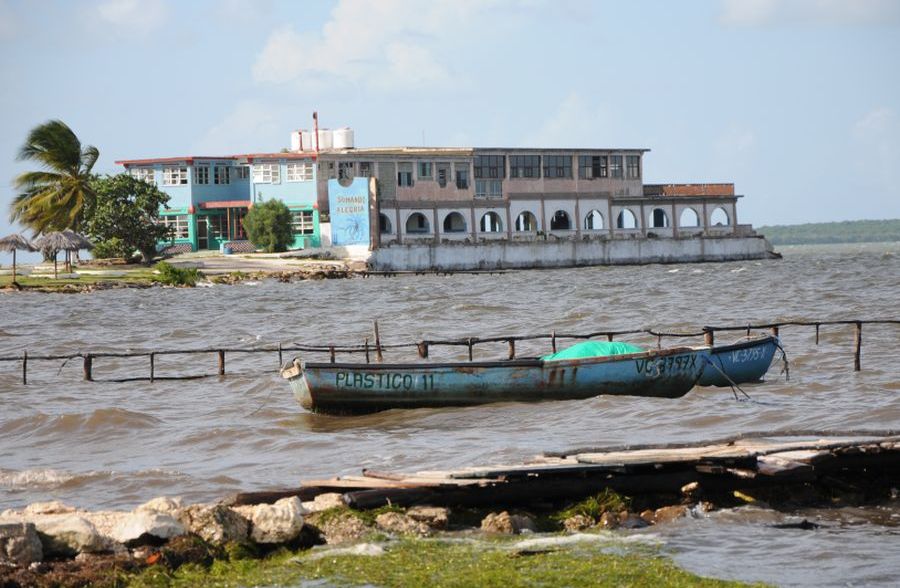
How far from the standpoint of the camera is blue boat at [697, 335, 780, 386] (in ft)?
77.4

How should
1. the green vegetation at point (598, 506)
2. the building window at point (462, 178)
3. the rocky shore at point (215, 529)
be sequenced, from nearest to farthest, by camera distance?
the rocky shore at point (215, 529) < the green vegetation at point (598, 506) < the building window at point (462, 178)

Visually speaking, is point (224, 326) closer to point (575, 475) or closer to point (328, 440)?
point (328, 440)

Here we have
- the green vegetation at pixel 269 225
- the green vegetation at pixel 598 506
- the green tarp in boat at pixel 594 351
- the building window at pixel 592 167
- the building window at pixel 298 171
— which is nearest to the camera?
the green vegetation at pixel 598 506

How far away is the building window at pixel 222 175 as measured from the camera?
3344 inches

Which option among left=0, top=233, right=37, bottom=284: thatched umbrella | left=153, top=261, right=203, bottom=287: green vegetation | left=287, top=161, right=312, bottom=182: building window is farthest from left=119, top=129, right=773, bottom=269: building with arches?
left=0, top=233, right=37, bottom=284: thatched umbrella

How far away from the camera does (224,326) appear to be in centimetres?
4412

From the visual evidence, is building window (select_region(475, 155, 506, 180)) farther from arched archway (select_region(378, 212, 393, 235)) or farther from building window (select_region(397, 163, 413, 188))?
arched archway (select_region(378, 212, 393, 235))

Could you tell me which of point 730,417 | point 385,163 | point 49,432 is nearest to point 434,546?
point 730,417

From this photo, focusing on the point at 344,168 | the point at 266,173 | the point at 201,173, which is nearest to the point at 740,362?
the point at 344,168

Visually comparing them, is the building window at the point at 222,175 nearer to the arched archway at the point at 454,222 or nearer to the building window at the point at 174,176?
the building window at the point at 174,176

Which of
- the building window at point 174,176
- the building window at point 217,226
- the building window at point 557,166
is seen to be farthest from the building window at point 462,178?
the building window at point 174,176

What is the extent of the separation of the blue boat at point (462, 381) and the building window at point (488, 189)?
224 feet

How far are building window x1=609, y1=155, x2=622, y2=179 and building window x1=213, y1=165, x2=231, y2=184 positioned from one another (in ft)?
91.3

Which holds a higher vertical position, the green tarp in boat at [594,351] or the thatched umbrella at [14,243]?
the thatched umbrella at [14,243]
